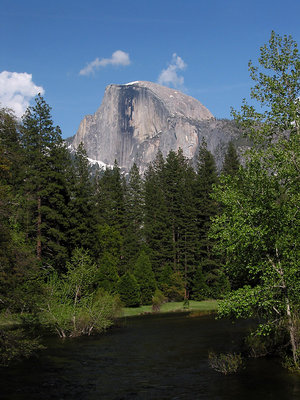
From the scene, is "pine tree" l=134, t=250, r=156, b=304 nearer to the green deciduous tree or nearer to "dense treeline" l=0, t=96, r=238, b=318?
"dense treeline" l=0, t=96, r=238, b=318

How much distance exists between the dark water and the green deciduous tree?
89.8 inches

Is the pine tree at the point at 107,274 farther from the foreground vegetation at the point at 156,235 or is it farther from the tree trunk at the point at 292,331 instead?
the tree trunk at the point at 292,331

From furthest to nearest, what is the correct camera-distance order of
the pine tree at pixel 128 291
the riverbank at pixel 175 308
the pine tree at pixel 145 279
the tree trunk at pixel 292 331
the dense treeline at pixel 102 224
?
1. the pine tree at pixel 145 279
2. the pine tree at pixel 128 291
3. the riverbank at pixel 175 308
4. the dense treeline at pixel 102 224
5. the tree trunk at pixel 292 331

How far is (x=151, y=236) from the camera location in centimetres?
7025

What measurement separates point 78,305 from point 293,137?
67.5 ft

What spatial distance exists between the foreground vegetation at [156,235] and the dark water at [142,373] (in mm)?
1360

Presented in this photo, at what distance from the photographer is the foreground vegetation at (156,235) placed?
57.8ft

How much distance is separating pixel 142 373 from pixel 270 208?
9869mm

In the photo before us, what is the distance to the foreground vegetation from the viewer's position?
17.6m

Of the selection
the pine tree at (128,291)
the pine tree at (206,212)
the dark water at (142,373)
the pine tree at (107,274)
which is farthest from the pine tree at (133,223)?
the dark water at (142,373)

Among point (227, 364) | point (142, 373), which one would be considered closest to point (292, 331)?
point (227, 364)

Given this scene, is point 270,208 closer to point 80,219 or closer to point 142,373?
point 142,373

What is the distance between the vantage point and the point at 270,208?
18.0 metres

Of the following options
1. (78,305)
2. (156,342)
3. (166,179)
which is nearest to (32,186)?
(78,305)
